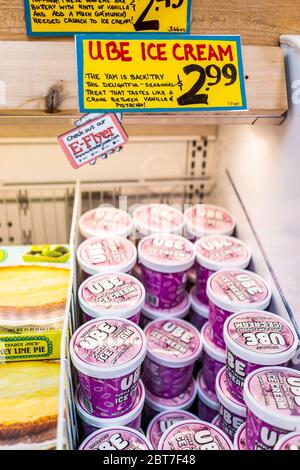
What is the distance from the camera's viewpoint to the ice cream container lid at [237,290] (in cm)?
154

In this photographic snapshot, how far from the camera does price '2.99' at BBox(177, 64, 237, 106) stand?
1.34 m

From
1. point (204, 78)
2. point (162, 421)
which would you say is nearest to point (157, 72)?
point (204, 78)

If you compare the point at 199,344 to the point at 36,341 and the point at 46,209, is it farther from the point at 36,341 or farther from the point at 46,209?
the point at 46,209

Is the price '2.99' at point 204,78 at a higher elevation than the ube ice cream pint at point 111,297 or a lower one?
higher

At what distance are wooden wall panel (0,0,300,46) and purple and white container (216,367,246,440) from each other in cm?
106

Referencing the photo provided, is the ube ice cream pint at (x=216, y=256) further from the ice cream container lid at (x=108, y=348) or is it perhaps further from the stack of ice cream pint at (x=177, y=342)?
the ice cream container lid at (x=108, y=348)

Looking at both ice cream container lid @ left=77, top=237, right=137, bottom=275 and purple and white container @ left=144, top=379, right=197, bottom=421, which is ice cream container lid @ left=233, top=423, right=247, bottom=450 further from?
ice cream container lid @ left=77, top=237, right=137, bottom=275

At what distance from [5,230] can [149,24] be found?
112 cm

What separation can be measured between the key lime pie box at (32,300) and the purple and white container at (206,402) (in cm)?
55

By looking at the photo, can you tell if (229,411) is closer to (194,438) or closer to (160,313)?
(194,438)

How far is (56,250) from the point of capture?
1779mm

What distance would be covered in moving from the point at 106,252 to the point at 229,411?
0.69 metres

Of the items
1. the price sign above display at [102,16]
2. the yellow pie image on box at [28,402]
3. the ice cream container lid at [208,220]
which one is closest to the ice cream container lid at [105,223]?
the ice cream container lid at [208,220]

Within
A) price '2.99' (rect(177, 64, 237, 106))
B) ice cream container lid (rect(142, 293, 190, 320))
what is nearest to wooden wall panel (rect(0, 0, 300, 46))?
price '2.99' (rect(177, 64, 237, 106))
